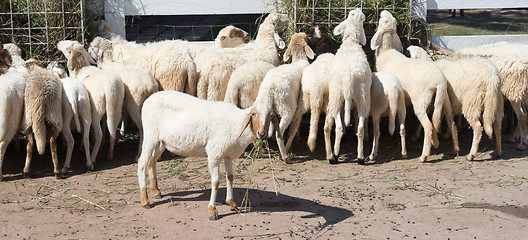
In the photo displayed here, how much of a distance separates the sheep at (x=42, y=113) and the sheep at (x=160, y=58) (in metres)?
1.63

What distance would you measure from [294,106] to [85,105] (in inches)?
115

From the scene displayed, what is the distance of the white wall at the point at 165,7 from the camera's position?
10.9 meters

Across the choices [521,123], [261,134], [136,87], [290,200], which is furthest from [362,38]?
[261,134]

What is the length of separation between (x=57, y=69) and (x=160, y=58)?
63.9 inches

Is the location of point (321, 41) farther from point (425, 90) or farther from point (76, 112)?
point (76, 112)

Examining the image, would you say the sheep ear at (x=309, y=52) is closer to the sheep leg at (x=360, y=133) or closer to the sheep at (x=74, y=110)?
the sheep leg at (x=360, y=133)

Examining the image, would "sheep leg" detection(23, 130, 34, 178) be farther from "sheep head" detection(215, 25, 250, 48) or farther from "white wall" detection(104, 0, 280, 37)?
"sheep head" detection(215, 25, 250, 48)

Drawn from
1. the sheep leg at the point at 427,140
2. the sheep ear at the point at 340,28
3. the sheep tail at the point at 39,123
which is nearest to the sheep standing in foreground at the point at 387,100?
the sheep leg at the point at 427,140

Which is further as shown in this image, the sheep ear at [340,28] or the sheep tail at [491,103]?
the sheep ear at [340,28]

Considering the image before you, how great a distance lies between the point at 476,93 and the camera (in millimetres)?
8875

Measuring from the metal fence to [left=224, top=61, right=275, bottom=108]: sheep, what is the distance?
3.04m

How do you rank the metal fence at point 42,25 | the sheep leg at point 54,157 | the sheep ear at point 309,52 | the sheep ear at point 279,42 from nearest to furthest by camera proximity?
the sheep leg at point 54,157, the sheep ear at point 309,52, the sheep ear at point 279,42, the metal fence at point 42,25

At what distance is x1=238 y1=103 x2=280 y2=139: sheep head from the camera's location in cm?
618

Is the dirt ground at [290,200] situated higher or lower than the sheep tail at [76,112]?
lower
